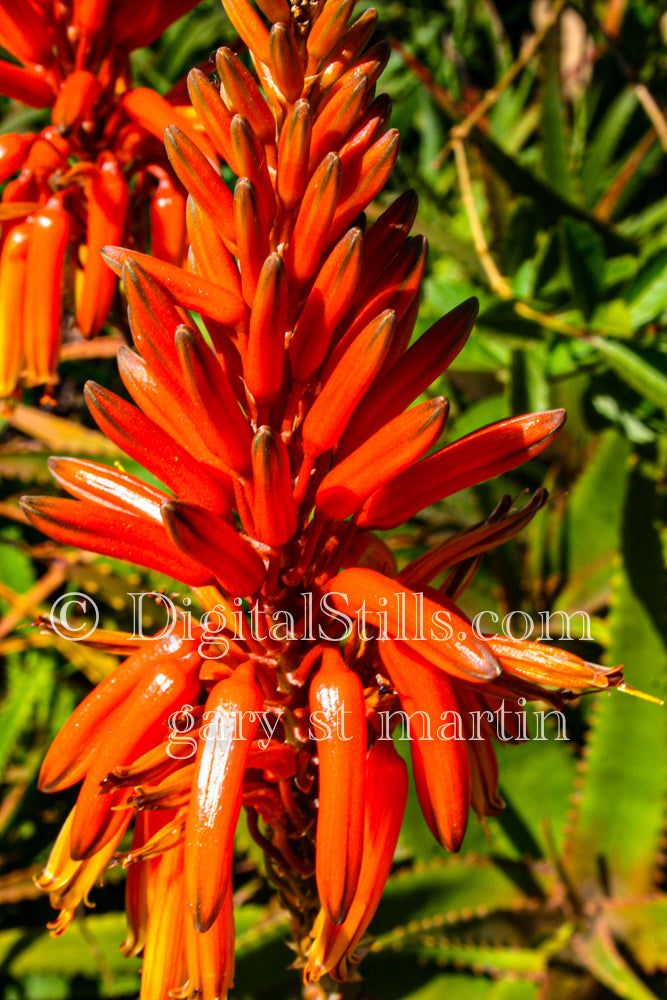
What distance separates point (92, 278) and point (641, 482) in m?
0.91

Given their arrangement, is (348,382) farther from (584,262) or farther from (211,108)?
(584,262)

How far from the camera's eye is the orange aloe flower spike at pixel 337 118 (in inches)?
26.0

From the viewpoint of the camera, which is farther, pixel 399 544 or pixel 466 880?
pixel 399 544

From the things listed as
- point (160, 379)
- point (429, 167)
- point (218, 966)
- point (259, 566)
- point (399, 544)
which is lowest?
point (218, 966)

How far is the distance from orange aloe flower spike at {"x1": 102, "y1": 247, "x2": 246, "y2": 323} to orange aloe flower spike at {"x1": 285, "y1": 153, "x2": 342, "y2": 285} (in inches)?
2.3

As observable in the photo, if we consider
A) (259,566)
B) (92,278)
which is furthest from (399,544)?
(259,566)

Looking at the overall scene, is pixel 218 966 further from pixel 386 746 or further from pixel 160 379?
pixel 160 379

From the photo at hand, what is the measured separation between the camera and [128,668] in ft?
2.22

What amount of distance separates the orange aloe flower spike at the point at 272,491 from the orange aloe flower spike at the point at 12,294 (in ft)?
2.01

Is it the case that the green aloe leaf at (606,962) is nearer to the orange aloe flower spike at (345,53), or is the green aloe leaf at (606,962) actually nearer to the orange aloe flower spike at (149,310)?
the orange aloe flower spike at (149,310)

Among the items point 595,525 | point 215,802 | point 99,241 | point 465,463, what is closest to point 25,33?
point 99,241

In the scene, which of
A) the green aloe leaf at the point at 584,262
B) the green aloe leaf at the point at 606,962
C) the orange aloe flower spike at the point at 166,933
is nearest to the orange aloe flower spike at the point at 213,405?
the orange aloe flower spike at the point at 166,933

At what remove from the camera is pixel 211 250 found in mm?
691

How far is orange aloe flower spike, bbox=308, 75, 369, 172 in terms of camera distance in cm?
66
